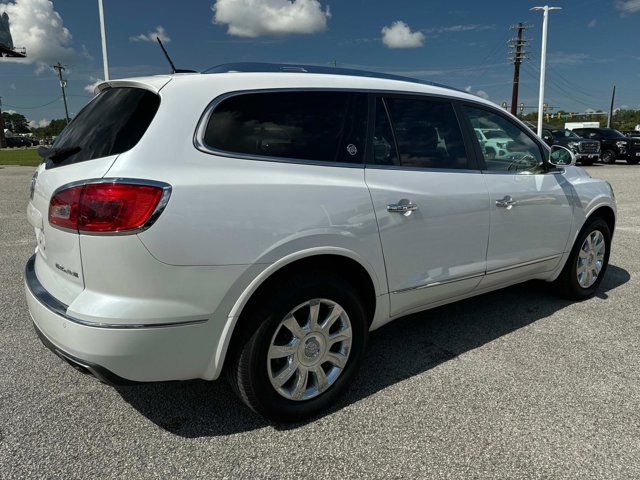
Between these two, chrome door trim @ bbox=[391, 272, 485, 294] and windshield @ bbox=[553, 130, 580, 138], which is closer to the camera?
chrome door trim @ bbox=[391, 272, 485, 294]

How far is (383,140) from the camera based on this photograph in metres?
2.87

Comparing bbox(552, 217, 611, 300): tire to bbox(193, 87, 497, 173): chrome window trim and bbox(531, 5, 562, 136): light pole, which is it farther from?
bbox(531, 5, 562, 136): light pole

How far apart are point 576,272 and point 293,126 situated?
3.06 metres

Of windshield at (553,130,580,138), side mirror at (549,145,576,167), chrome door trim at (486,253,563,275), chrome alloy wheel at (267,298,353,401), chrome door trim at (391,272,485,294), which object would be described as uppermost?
windshield at (553,130,580,138)

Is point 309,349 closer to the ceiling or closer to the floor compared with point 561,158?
closer to the floor

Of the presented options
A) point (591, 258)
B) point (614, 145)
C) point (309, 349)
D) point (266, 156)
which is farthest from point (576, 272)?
point (614, 145)

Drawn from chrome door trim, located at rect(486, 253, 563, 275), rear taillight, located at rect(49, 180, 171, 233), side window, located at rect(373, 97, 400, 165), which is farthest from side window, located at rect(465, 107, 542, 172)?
rear taillight, located at rect(49, 180, 171, 233)

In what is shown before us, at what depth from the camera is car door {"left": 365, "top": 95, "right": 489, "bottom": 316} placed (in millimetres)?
2805

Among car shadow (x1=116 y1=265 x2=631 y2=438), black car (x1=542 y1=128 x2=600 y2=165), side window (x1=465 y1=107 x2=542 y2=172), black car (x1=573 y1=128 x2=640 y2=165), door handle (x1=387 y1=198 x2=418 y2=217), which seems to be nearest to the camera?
car shadow (x1=116 y1=265 x2=631 y2=438)

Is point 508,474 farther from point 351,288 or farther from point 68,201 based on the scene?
point 68,201

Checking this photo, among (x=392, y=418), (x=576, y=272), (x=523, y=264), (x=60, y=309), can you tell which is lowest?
(x=392, y=418)

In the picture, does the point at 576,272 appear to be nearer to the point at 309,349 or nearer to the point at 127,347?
the point at 309,349

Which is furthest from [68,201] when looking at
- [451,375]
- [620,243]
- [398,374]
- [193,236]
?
[620,243]

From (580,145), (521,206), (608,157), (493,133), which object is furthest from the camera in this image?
(608,157)
